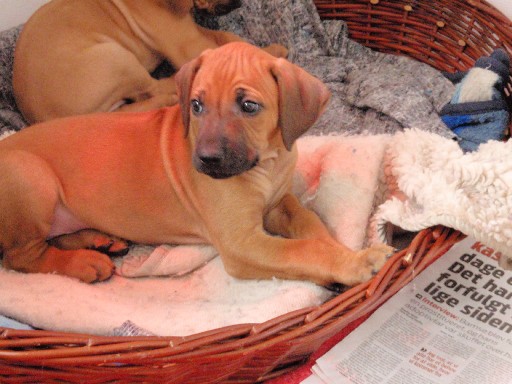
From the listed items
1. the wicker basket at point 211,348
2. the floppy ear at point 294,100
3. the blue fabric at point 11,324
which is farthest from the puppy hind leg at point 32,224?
the floppy ear at point 294,100

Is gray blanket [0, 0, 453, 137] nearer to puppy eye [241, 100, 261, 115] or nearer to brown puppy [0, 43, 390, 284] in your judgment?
brown puppy [0, 43, 390, 284]

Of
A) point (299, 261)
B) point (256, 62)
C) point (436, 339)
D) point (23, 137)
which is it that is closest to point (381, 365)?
point (436, 339)

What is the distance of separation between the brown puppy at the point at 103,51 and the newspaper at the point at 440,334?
1480mm

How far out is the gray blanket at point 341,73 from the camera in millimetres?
2631

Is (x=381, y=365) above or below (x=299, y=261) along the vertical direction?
below

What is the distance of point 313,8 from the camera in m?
3.23

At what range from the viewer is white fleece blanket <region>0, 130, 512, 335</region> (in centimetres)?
176

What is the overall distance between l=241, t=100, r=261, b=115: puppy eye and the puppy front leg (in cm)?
41

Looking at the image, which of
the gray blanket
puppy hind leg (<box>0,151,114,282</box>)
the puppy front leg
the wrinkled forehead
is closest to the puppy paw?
puppy hind leg (<box>0,151,114,282</box>)

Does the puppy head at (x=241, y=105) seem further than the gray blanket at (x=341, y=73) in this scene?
No

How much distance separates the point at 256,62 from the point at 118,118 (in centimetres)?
60

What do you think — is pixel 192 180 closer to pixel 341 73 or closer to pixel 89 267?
pixel 89 267

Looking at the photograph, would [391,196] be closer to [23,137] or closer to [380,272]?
[380,272]

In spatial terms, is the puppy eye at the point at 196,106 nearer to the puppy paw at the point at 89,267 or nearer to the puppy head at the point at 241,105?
the puppy head at the point at 241,105
